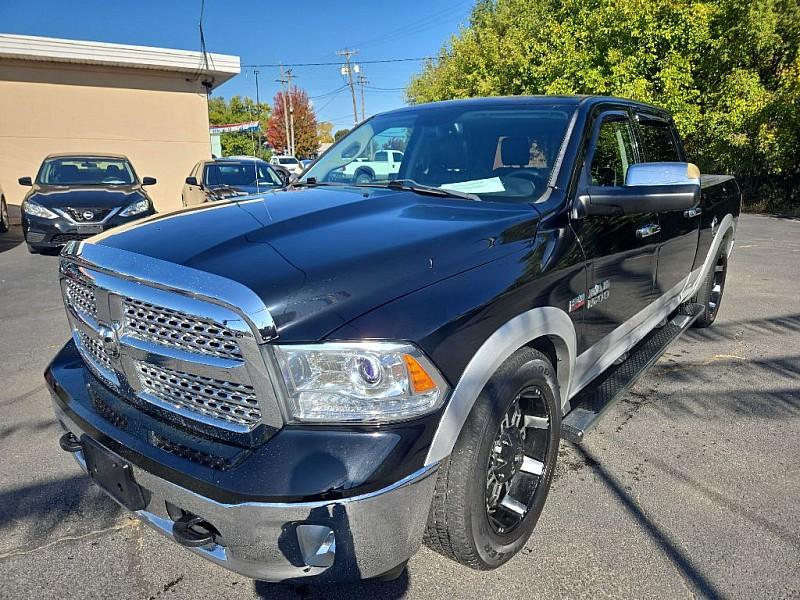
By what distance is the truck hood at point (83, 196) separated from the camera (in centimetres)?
888

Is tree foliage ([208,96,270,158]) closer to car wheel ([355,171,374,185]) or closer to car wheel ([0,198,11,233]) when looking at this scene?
car wheel ([0,198,11,233])

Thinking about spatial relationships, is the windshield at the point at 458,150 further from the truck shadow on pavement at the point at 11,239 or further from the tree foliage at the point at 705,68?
the tree foliage at the point at 705,68

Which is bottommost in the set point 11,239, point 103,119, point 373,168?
point 11,239

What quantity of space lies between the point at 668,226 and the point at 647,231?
470mm

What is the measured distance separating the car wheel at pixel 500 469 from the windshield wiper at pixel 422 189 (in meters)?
0.87

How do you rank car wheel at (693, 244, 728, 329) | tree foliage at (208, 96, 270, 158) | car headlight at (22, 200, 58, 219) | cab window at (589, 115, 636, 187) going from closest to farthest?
cab window at (589, 115, 636, 187), car wheel at (693, 244, 728, 329), car headlight at (22, 200, 58, 219), tree foliage at (208, 96, 270, 158)

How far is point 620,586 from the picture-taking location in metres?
2.24

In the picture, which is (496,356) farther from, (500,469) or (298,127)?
(298,127)

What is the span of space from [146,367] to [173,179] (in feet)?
56.2

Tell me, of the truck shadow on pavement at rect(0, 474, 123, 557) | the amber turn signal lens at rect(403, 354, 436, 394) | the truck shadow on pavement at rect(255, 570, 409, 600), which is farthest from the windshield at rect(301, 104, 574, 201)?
the truck shadow on pavement at rect(0, 474, 123, 557)

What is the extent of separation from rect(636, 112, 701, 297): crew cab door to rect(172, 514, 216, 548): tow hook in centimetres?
288

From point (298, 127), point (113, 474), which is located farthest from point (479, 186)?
point (298, 127)

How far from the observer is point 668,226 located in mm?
3629

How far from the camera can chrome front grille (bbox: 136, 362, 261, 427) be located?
1.79m
